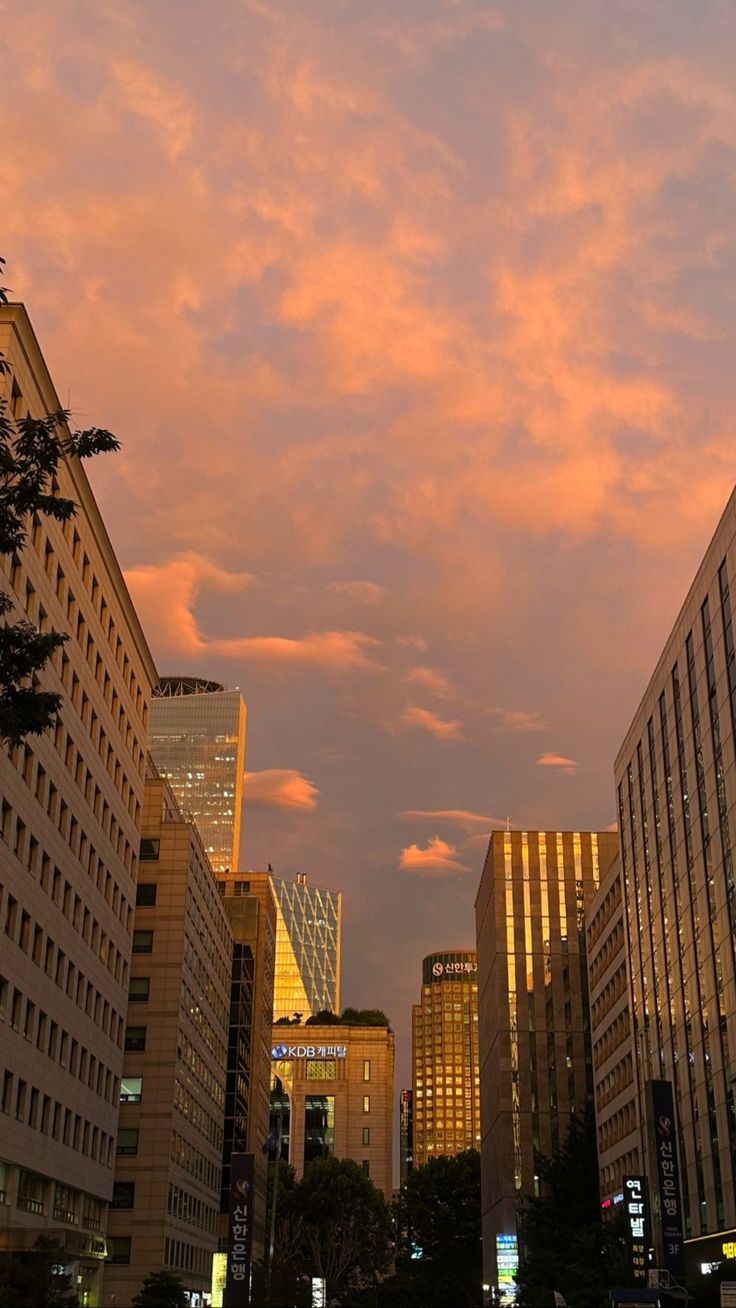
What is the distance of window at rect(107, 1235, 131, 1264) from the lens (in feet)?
279

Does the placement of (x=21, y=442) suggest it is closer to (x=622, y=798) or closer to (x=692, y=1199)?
(x=692, y=1199)

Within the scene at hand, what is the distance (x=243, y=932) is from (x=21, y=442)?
12529cm

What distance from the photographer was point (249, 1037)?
14112cm

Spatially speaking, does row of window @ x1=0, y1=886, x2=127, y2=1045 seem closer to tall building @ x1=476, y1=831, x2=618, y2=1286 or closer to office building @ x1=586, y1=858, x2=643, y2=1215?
office building @ x1=586, y1=858, x2=643, y2=1215

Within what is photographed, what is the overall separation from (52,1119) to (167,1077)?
30.8 metres

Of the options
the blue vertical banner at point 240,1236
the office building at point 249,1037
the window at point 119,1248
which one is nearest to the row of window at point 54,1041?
the blue vertical banner at point 240,1236

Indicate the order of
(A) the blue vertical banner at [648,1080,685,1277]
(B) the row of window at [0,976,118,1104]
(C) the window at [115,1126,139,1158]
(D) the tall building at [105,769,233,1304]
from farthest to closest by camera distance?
1. (C) the window at [115,1126,139,1158]
2. (D) the tall building at [105,769,233,1304]
3. (A) the blue vertical banner at [648,1080,685,1277]
4. (B) the row of window at [0,976,118,1104]

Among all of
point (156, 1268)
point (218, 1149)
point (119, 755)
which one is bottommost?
point (156, 1268)

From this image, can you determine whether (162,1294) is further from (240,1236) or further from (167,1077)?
(167,1077)

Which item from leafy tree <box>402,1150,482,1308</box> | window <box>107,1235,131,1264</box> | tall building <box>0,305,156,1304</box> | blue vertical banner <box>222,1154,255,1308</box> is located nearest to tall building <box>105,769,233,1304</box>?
window <box>107,1235,131,1264</box>

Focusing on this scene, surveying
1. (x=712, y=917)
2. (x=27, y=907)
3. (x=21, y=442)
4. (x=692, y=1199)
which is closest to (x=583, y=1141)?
(x=692, y=1199)

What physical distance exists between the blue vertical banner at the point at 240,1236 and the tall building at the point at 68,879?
7.46 m

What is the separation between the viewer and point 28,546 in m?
56.0

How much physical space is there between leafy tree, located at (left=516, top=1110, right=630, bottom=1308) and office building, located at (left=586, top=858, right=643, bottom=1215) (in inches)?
147
